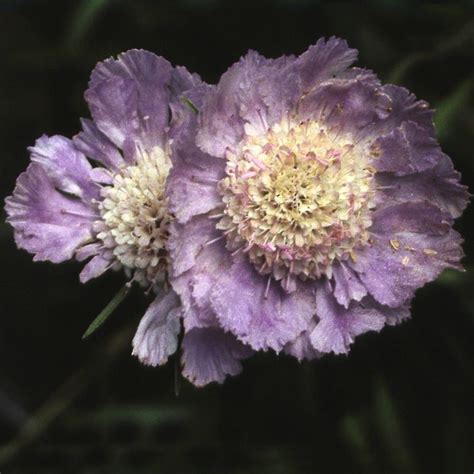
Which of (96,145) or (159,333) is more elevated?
(96,145)

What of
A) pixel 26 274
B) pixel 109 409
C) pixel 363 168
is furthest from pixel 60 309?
pixel 363 168

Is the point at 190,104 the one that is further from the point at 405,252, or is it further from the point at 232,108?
the point at 405,252

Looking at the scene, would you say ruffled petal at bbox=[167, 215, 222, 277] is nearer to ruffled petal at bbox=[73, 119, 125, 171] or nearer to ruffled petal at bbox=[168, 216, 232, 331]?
ruffled petal at bbox=[168, 216, 232, 331]

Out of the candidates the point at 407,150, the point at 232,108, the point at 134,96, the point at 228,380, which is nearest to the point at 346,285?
the point at 407,150

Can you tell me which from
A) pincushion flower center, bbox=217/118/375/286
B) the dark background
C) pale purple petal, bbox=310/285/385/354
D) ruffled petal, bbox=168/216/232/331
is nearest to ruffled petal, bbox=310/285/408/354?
pale purple petal, bbox=310/285/385/354

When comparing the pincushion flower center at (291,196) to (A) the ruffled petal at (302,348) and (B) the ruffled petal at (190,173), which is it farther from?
(A) the ruffled petal at (302,348)

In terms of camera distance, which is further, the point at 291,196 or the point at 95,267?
the point at 95,267

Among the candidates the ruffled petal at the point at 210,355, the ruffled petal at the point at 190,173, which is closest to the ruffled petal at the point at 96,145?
the ruffled petal at the point at 190,173
